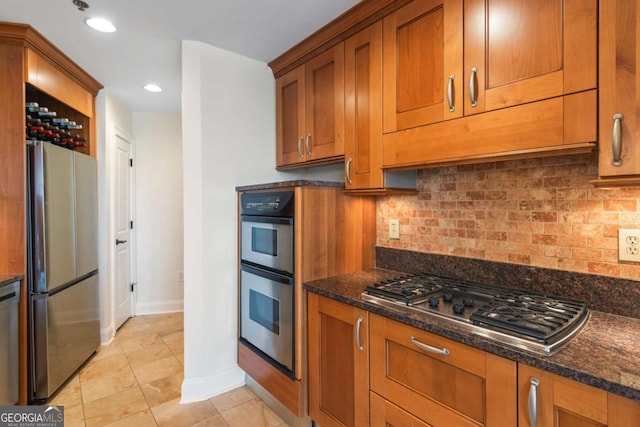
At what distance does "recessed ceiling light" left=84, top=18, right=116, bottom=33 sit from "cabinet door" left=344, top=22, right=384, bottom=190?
1450 millimetres

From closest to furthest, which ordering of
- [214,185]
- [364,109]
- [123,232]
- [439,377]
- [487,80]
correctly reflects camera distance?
1. [439,377]
2. [487,80]
3. [364,109]
4. [214,185]
5. [123,232]

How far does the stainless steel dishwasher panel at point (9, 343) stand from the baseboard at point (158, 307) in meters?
1.91

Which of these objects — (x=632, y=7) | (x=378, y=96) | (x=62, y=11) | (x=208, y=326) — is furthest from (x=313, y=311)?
(x=62, y=11)

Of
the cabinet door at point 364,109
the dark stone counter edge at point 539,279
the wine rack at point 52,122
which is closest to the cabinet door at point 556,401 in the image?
the dark stone counter edge at point 539,279

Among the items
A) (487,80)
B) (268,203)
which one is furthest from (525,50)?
(268,203)

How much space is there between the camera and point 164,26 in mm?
1955

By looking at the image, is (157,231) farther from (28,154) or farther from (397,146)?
(397,146)

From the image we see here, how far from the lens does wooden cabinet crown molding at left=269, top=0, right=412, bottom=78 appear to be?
5.36ft

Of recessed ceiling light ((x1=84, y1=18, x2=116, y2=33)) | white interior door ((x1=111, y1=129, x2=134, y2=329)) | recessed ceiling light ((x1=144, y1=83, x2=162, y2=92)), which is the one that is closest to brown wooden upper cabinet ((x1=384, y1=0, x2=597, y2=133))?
recessed ceiling light ((x1=84, y1=18, x2=116, y2=33))

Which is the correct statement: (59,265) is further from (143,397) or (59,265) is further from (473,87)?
(473,87)

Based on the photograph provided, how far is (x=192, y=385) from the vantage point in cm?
214

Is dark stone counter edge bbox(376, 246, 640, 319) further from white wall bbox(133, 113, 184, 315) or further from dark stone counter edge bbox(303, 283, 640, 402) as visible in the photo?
white wall bbox(133, 113, 184, 315)

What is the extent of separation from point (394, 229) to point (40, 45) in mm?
2647

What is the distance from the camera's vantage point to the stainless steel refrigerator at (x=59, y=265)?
6.81 ft
